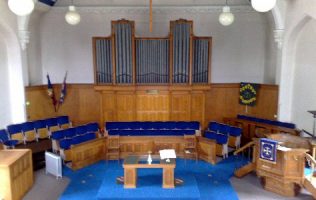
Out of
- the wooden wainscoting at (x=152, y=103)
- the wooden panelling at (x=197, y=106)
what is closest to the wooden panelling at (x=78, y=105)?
the wooden wainscoting at (x=152, y=103)

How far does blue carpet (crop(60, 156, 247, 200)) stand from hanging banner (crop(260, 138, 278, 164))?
1.46 metres

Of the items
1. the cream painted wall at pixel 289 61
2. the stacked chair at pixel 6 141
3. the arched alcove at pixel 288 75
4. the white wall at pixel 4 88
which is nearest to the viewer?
the cream painted wall at pixel 289 61

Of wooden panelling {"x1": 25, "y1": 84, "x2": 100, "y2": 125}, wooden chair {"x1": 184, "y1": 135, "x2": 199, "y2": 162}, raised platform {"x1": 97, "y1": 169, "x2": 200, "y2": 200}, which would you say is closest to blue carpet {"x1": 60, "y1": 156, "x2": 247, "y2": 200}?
raised platform {"x1": 97, "y1": 169, "x2": 200, "y2": 200}

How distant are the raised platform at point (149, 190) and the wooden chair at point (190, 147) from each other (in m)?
2.08

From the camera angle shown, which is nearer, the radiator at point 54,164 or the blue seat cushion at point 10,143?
the radiator at point 54,164

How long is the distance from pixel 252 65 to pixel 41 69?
10098 mm

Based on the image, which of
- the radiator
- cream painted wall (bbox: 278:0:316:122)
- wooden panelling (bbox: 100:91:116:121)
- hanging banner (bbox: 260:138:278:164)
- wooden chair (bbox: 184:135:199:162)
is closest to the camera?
hanging banner (bbox: 260:138:278:164)

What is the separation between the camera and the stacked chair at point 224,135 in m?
11.8

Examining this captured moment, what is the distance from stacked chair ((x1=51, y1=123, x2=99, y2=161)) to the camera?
10906 millimetres

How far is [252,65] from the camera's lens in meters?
14.1

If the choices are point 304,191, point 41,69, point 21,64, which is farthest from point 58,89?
point 304,191

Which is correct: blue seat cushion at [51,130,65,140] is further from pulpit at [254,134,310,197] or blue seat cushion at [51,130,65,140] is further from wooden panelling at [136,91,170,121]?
pulpit at [254,134,310,197]

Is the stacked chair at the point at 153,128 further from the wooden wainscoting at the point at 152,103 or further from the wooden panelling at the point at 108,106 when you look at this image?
the wooden panelling at the point at 108,106

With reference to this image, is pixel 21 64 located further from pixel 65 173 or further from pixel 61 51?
pixel 65 173
